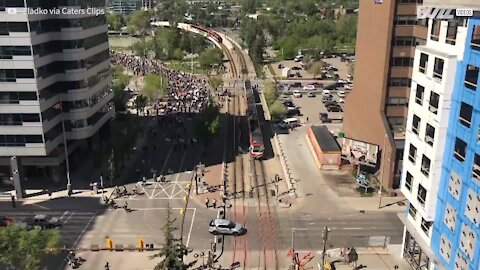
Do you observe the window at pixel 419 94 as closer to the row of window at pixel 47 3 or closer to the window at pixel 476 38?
the window at pixel 476 38

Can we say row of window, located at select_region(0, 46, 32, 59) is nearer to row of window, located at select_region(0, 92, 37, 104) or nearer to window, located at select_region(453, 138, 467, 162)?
row of window, located at select_region(0, 92, 37, 104)

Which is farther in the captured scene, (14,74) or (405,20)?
(405,20)

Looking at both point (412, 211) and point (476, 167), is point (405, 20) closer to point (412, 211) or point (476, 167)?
point (412, 211)

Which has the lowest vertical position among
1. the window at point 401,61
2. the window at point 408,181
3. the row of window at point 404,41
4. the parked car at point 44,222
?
the parked car at point 44,222

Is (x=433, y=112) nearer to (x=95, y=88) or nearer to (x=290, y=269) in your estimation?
(x=290, y=269)

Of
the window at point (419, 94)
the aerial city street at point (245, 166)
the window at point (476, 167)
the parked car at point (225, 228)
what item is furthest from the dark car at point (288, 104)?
the window at point (476, 167)

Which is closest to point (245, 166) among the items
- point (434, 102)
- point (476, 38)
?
point (434, 102)

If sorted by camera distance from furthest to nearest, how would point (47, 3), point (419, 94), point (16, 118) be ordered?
point (47, 3)
point (16, 118)
point (419, 94)
